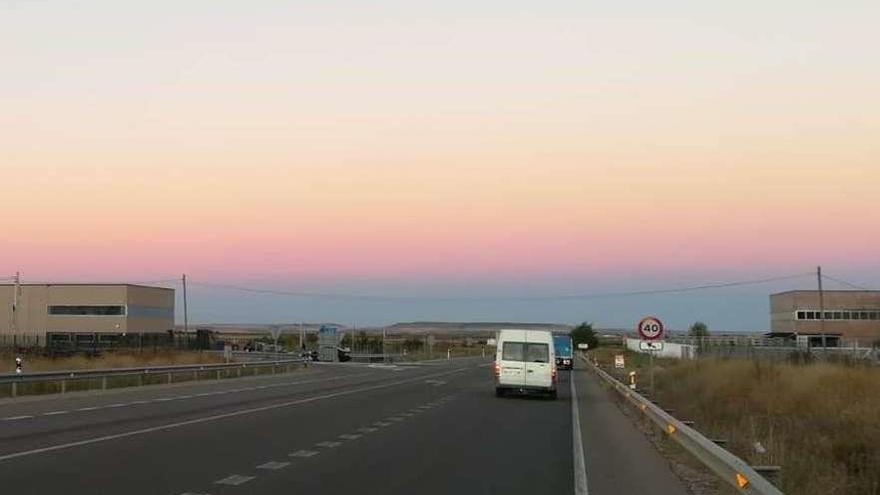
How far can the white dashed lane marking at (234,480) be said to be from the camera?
1161 cm

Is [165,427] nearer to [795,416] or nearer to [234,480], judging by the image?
[234,480]

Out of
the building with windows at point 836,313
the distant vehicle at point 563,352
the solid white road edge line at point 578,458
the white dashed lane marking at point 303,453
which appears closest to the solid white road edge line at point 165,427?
the white dashed lane marking at point 303,453

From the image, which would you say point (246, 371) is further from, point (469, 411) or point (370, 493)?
point (370, 493)

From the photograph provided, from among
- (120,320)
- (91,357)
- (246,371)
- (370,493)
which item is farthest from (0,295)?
(370,493)

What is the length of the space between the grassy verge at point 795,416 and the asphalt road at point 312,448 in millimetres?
1627

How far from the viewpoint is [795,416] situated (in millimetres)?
23219

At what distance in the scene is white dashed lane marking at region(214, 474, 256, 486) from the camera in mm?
11609

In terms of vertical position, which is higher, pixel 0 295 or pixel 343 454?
pixel 0 295

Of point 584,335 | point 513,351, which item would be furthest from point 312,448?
point 584,335

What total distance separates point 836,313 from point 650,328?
92247 mm

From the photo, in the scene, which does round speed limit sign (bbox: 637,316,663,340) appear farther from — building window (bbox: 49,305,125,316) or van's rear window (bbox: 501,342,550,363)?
building window (bbox: 49,305,125,316)

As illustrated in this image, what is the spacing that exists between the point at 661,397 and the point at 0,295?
89096mm

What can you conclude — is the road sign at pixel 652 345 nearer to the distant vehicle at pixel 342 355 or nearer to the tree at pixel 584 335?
the distant vehicle at pixel 342 355

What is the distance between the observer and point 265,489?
37.0ft
